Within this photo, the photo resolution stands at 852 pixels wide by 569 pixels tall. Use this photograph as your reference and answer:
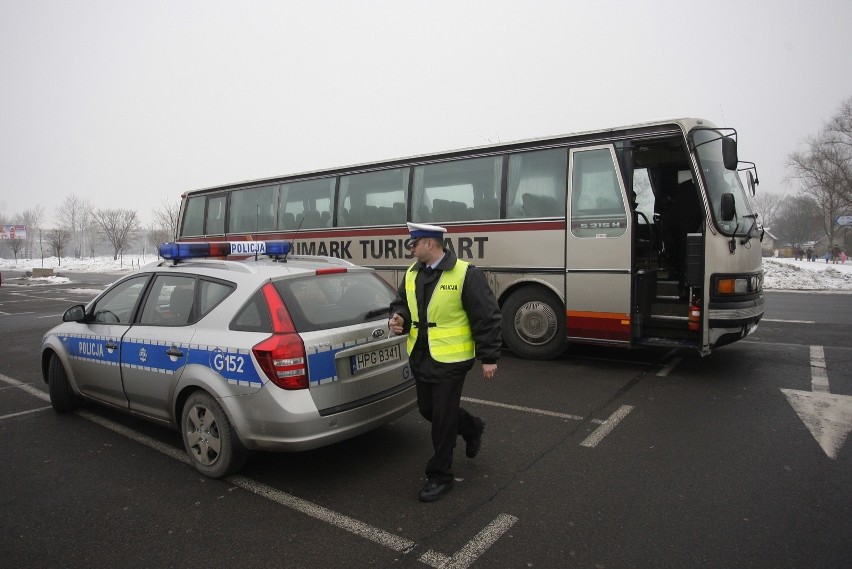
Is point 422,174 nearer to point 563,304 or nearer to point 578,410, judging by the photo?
point 563,304

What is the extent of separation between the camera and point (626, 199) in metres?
6.78

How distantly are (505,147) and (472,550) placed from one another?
6.23 meters

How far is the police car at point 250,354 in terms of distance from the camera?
11.8 ft

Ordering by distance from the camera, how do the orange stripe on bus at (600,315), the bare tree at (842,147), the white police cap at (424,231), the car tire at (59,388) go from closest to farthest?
the white police cap at (424,231)
the car tire at (59,388)
the orange stripe on bus at (600,315)
the bare tree at (842,147)

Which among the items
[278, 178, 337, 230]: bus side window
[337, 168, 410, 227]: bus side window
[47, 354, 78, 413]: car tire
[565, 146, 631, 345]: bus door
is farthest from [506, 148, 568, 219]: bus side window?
[47, 354, 78, 413]: car tire

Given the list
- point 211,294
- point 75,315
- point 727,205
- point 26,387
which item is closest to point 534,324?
point 727,205

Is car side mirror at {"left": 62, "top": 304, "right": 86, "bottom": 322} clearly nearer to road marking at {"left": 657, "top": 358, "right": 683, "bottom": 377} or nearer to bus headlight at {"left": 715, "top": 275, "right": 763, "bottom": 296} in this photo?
road marking at {"left": 657, "top": 358, "right": 683, "bottom": 377}

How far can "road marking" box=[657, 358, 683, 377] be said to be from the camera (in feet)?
22.0

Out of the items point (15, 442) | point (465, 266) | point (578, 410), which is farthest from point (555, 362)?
point (15, 442)

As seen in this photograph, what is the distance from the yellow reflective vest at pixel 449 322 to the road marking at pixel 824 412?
301cm

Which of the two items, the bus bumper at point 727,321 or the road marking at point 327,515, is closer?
the road marking at point 327,515

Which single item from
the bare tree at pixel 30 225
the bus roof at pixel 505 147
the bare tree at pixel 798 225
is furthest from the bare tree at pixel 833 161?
the bare tree at pixel 30 225

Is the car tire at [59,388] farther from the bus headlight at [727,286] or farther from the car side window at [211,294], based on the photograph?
the bus headlight at [727,286]

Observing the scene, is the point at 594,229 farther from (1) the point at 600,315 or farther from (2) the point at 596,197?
(1) the point at 600,315
